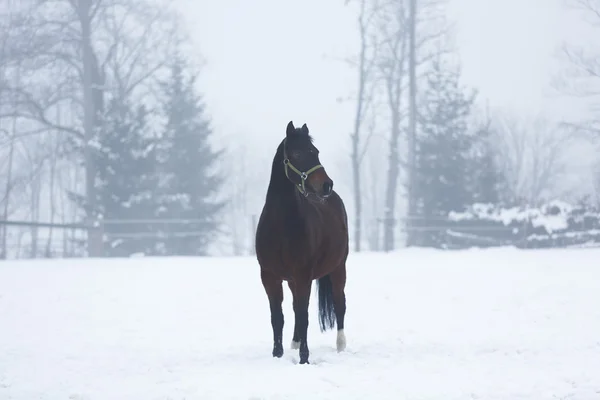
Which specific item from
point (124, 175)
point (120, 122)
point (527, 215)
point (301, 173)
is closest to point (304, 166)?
point (301, 173)

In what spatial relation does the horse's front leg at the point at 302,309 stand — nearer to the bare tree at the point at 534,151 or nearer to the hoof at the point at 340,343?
the hoof at the point at 340,343

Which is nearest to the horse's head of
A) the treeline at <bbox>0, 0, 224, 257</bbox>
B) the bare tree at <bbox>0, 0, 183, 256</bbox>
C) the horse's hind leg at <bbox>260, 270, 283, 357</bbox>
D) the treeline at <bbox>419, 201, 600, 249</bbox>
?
the horse's hind leg at <bbox>260, 270, 283, 357</bbox>

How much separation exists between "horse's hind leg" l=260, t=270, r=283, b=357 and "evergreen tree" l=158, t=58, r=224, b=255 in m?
23.5

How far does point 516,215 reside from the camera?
30062 mm

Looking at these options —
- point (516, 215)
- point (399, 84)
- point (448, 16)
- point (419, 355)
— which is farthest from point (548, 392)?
point (448, 16)

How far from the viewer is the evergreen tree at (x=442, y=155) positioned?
34031 millimetres

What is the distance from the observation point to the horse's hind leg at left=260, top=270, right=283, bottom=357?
8.41 meters

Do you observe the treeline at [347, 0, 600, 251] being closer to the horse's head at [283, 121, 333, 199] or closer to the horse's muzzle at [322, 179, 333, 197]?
the horse's head at [283, 121, 333, 199]

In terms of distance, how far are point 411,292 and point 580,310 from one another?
3.62 meters

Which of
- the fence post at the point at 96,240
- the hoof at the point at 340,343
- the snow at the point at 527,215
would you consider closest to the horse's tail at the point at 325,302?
the hoof at the point at 340,343

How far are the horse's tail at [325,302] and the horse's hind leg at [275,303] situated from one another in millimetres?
988

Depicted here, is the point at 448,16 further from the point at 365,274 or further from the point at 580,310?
the point at 580,310

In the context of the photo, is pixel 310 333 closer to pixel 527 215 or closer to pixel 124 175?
pixel 527 215

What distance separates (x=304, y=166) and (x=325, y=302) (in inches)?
92.5
